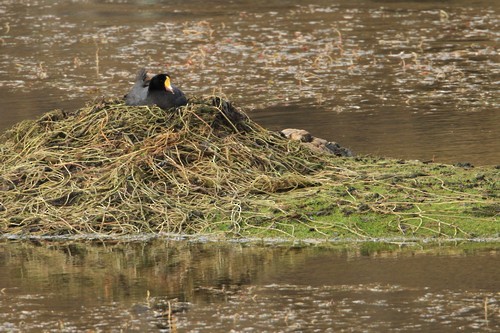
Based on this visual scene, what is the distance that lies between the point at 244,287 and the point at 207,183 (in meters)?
2.31

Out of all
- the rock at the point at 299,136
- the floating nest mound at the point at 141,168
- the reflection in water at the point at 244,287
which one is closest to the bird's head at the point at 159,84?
the floating nest mound at the point at 141,168

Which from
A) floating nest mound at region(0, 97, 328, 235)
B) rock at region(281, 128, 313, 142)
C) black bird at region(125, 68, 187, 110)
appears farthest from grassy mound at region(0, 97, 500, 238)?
rock at region(281, 128, 313, 142)

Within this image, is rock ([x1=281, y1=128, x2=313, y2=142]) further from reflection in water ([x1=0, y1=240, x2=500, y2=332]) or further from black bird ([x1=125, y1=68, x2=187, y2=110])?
reflection in water ([x1=0, y1=240, x2=500, y2=332])

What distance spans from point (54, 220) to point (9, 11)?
17467 millimetres

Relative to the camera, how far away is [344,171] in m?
11.3

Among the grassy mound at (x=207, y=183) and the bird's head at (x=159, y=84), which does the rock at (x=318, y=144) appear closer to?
the grassy mound at (x=207, y=183)

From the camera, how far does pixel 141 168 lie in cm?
1081

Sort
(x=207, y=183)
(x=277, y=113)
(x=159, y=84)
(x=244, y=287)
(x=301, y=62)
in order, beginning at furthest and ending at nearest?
(x=301, y=62) < (x=277, y=113) < (x=159, y=84) < (x=207, y=183) < (x=244, y=287)

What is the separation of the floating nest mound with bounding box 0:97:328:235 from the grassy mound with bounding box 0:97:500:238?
0.04 feet

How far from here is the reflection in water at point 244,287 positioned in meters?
7.68

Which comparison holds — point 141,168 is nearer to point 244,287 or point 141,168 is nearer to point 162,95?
point 162,95

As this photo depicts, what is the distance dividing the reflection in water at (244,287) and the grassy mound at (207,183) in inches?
14.9

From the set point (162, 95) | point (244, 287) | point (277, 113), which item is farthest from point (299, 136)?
point (244, 287)

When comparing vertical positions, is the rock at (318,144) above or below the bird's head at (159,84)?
below
